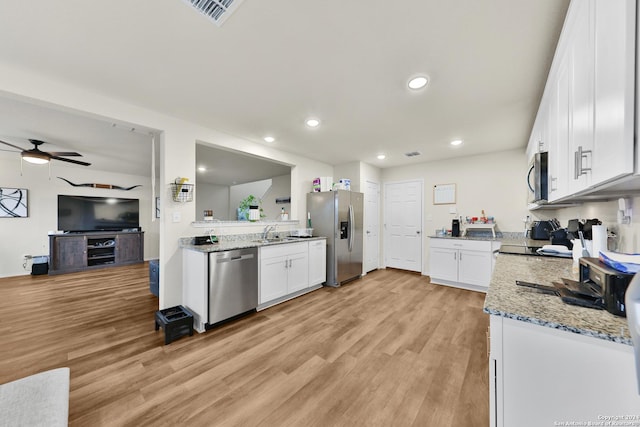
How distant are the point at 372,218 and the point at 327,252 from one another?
59.2 inches

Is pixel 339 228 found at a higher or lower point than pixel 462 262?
higher

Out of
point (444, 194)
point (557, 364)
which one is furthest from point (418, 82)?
point (444, 194)

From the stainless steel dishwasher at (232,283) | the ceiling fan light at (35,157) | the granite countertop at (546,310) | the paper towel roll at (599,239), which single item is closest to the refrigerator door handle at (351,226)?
the stainless steel dishwasher at (232,283)

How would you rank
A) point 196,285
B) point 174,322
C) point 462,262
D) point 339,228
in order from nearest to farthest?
point 174,322 < point 196,285 < point 462,262 < point 339,228

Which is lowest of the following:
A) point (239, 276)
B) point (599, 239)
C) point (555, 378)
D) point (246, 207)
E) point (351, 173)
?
point (239, 276)

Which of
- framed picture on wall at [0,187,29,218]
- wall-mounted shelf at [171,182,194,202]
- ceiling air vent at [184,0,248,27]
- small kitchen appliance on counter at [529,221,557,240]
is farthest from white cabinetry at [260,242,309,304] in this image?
framed picture on wall at [0,187,29,218]

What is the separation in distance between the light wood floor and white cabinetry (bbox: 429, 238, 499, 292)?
0.56m

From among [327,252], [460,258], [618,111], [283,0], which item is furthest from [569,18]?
[327,252]

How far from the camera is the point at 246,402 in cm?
151

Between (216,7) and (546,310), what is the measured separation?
2.13m

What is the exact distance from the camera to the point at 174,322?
2236 millimetres

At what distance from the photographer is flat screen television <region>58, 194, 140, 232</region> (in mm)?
5137

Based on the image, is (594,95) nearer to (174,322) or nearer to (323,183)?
(174,322)

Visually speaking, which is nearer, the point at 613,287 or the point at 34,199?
the point at 613,287
